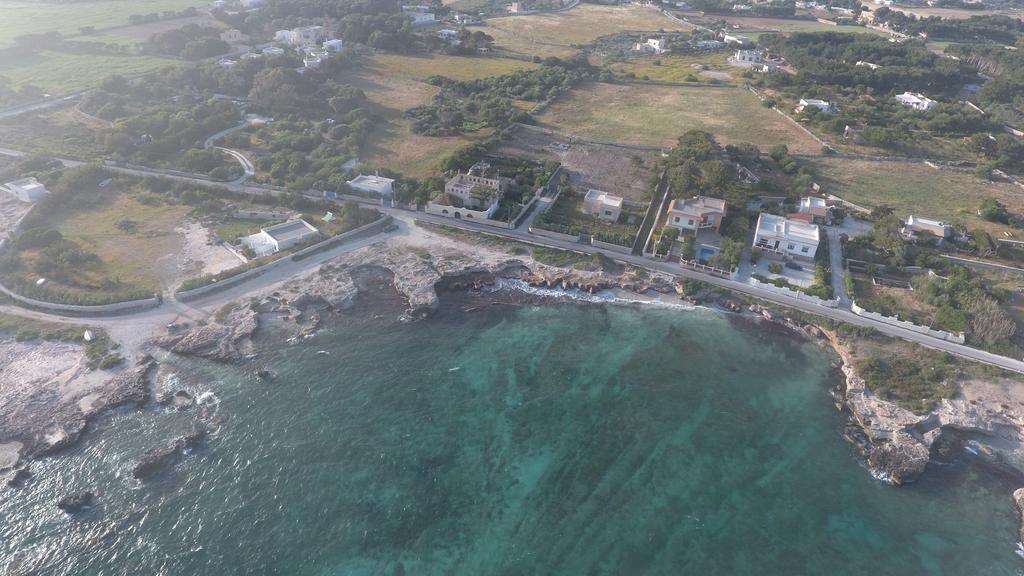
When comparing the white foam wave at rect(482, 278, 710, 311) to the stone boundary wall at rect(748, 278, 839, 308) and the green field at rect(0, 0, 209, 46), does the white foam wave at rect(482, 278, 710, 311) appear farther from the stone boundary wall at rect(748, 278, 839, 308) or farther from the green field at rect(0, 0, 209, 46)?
the green field at rect(0, 0, 209, 46)

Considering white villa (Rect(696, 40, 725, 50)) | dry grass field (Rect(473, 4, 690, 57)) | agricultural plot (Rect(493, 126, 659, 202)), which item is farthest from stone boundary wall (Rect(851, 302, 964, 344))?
white villa (Rect(696, 40, 725, 50))

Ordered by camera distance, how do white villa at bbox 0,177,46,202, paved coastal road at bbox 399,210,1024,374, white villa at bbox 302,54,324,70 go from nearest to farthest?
paved coastal road at bbox 399,210,1024,374
white villa at bbox 0,177,46,202
white villa at bbox 302,54,324,70

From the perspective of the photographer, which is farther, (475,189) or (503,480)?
(475,189)

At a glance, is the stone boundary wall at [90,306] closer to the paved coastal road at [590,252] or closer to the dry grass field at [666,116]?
the paved coastal road at [590,252]

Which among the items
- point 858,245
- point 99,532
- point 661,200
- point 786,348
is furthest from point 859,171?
point 99,532

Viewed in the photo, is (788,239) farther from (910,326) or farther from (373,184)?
Answer: (373,184)

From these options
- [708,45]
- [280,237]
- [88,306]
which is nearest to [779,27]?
[708,45]
